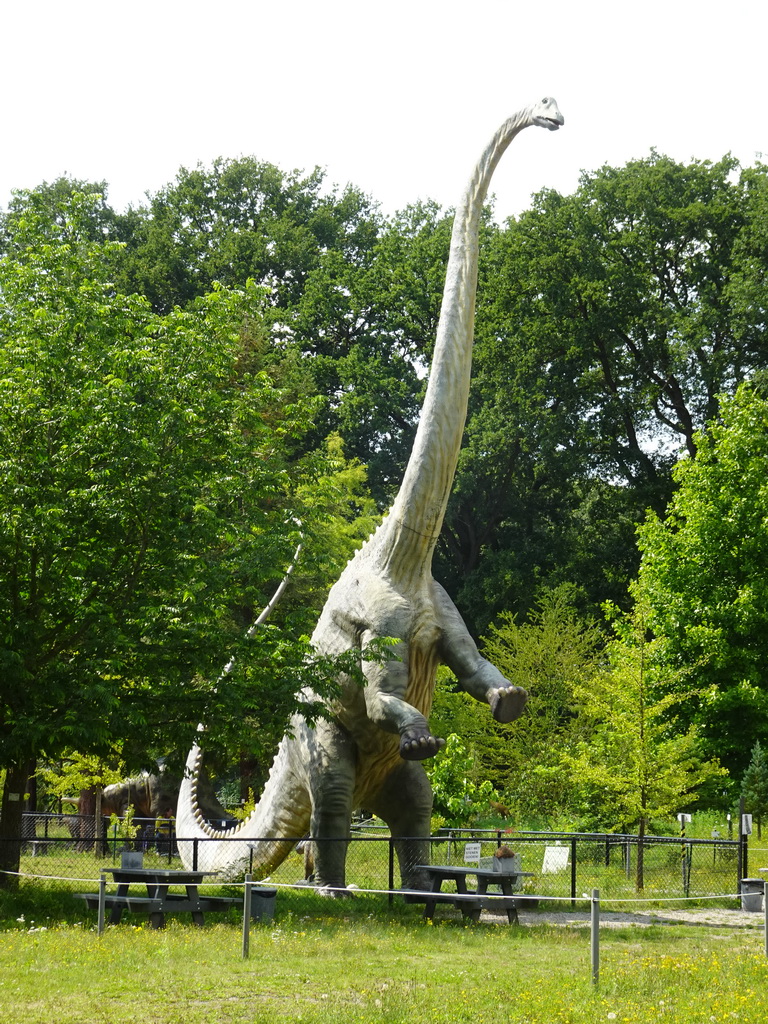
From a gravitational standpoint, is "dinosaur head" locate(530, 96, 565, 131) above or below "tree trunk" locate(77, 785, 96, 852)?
above

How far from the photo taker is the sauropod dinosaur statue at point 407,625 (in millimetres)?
11883

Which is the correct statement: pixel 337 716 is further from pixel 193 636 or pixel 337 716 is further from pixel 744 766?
pixel 744 766

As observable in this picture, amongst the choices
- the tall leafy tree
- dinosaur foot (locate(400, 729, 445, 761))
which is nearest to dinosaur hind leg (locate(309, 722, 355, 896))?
the tall leafy tree

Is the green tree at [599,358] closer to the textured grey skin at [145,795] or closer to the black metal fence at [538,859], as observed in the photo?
the textured grey skin at [145,795]

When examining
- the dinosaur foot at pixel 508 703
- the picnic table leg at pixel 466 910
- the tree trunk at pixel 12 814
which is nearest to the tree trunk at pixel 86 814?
the tree trunk at pixel 12 814

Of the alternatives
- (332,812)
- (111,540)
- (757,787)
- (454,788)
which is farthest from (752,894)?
(757,787)

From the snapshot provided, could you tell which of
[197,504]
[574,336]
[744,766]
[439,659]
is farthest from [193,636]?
[574,336]

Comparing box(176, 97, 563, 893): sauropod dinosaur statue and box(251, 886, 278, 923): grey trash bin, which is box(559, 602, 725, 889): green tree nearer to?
box(176, 97, 563, 893): sauropod dinosaur statue

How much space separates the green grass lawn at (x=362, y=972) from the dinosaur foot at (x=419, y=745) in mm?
1566

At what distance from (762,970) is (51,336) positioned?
9.35 meters

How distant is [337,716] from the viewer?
12727mm

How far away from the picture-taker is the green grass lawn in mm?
7215

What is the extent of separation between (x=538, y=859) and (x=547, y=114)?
40.6ft

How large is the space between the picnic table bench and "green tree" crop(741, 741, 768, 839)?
43.3 ft
